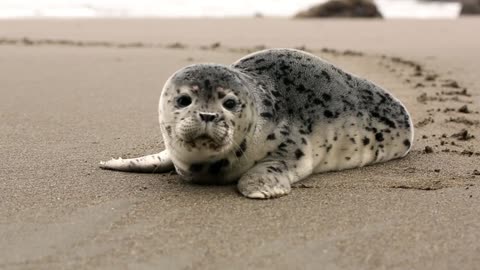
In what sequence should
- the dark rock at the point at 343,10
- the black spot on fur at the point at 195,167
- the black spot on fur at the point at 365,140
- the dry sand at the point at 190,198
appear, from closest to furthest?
the dry sand at the point at 190,198 < the black spot on fur at the point at 195,167 < the black spot on fur at the point at 365,140 < the dark rock at the point at 343,10

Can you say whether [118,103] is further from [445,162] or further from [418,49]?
[418,49]

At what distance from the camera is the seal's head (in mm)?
2943

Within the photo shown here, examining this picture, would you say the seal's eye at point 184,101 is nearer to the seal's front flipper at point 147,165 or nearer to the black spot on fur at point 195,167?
the black spot on fur at point 195,167

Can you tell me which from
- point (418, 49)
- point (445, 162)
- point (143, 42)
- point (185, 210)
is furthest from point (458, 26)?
point (185, 210)

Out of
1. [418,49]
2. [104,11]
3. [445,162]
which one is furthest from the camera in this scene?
[104,11]

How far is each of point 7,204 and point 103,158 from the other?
933 mm

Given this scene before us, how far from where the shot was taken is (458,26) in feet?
36.8

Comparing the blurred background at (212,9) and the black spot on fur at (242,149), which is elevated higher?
the black spot on fur at (242,149)

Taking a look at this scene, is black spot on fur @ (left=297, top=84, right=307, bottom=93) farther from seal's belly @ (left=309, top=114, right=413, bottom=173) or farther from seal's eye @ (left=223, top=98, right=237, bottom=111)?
seal's eye @ (left=223, top=98, right=237, bottom=111)

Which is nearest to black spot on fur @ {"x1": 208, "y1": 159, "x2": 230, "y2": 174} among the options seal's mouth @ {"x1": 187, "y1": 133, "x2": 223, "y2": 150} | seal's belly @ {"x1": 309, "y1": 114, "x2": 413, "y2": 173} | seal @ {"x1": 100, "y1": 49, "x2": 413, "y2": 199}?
seal @ {"x1": 100, "y1": 49, "x2": 413, "y2": 199}

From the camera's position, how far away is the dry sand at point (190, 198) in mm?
2340

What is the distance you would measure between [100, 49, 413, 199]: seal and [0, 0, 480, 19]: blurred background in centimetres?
1088

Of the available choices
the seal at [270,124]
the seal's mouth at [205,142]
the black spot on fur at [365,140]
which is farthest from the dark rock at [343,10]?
the seal's mouth at [205,142]

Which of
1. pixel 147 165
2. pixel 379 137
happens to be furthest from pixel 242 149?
pixel 379 137
